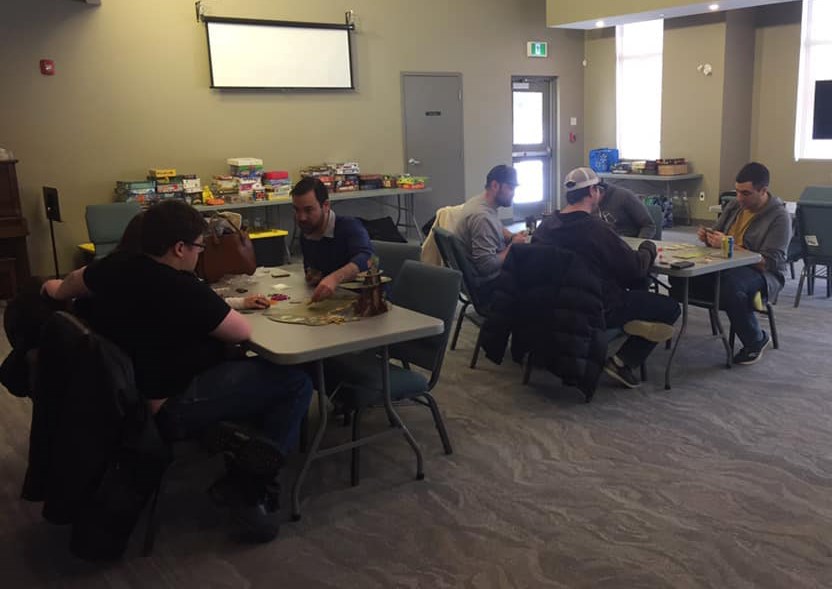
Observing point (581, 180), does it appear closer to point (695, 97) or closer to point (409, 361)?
point (409, 361)

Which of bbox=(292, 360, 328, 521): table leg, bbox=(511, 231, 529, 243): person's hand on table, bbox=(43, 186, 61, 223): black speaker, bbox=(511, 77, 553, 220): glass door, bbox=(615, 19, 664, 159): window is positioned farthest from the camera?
bbox=(511, 77, 553, 220): glass door

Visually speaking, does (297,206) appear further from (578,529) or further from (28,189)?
(28,189)

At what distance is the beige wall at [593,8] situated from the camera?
8.33 meters

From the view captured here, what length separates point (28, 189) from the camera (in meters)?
6.86

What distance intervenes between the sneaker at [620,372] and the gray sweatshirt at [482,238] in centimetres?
83

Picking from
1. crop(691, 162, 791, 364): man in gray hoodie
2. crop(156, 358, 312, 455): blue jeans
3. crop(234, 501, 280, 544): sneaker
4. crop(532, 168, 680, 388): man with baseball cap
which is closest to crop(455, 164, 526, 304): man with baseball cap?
crop(532, 168, 680, 388): man with baseball cap

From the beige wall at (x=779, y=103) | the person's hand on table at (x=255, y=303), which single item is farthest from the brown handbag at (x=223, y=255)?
the beige wall at (x=779, y=103)

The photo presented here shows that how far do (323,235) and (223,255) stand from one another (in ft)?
1.85

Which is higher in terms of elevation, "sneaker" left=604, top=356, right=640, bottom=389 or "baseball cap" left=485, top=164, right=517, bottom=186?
"baseball cap" left=485, top=164, right=517, bottom=186

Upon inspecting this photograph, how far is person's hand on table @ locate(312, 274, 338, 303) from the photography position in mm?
3125

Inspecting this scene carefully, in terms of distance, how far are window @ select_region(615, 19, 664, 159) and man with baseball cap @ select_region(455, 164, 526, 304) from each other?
6.30 m

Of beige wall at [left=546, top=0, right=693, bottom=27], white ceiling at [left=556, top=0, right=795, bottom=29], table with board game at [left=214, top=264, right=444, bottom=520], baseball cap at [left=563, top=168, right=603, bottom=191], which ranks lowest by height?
table with board game at [left=214, top=264, right=444, bottom=520]

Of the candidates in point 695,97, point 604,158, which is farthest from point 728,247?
point 604,158

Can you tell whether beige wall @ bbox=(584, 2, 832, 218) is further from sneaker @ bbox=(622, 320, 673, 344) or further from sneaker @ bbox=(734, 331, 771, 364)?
sneaker @ bbox=(622, 320, 673, 344)
